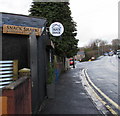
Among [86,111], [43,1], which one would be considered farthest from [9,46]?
[43,1]

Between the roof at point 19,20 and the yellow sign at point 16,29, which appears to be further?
the roof at point 19,20

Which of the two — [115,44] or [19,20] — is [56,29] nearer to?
[19,20]

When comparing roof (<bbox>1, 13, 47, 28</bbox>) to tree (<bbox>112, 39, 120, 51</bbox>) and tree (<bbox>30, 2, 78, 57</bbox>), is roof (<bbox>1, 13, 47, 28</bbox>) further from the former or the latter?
tree (<bbox>112, 39, 120, 51</bbox>)

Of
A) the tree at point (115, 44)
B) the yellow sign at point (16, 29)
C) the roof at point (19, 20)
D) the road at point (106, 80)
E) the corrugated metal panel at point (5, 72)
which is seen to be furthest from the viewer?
the tree at point (115, 44)

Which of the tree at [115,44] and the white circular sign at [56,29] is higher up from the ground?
the tree at [115,44]

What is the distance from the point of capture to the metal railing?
4.75 metres

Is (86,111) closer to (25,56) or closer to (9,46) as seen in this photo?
(25,56)

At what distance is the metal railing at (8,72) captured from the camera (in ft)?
15.6

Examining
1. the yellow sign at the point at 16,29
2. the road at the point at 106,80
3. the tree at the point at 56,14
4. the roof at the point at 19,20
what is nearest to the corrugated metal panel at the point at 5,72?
the yellow sign at the point at 16,29

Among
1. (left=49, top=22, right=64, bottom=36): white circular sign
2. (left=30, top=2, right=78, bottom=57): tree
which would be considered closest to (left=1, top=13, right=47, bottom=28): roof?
(left=49, top=22, right=64, bottom=36): white circular sign

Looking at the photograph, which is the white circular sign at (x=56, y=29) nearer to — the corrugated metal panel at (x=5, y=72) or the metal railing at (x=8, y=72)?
the metal railing at (x=8, y=72)

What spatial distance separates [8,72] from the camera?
4.89m

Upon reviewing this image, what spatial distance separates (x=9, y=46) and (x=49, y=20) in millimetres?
9628

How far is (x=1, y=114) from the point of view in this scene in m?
2.73
